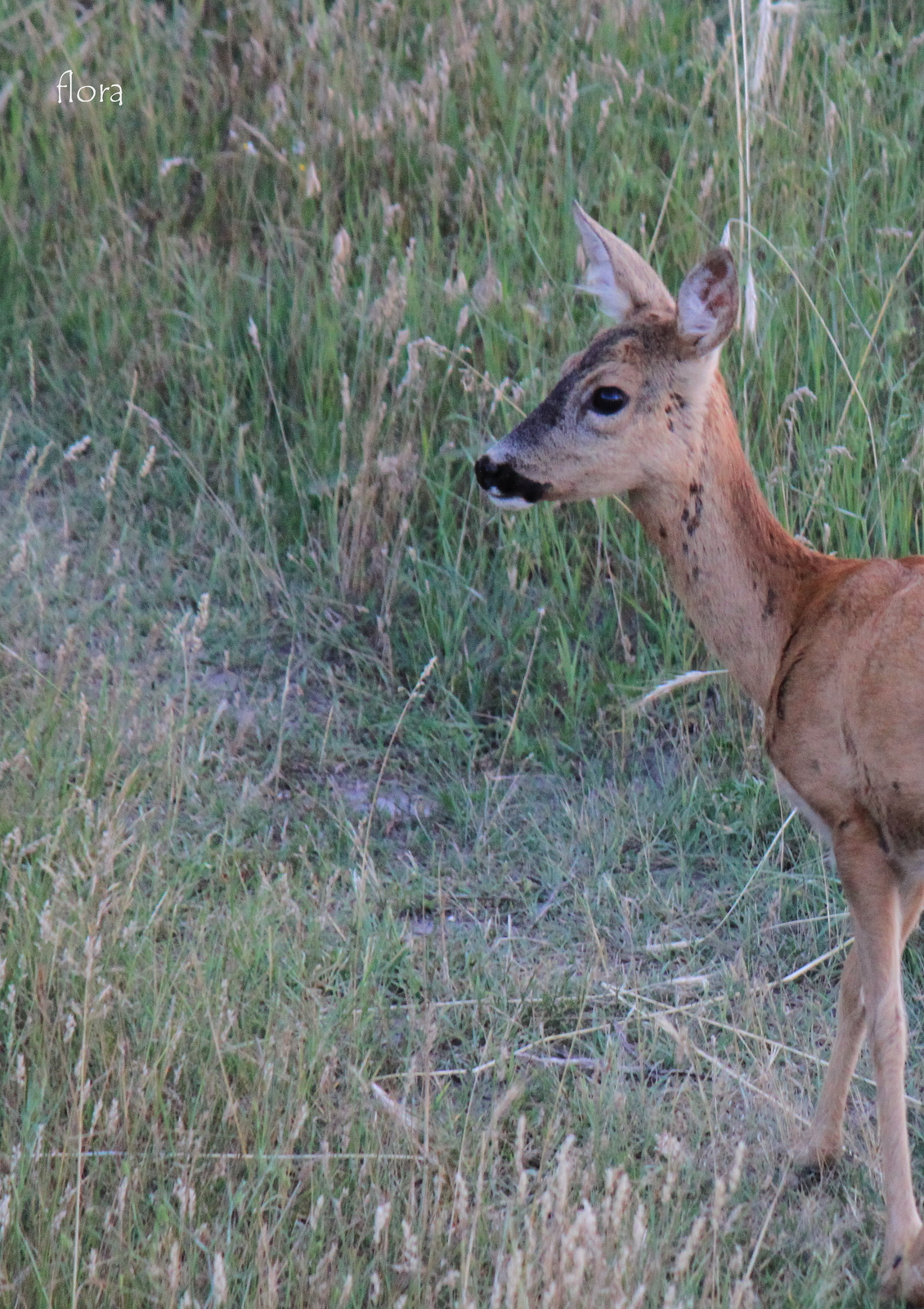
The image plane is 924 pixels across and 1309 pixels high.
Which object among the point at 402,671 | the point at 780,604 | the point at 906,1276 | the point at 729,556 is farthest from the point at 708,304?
the point at 906,1276

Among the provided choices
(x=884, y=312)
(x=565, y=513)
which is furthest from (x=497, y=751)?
(x=884, y=312)

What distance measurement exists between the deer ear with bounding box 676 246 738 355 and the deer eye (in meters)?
0.20

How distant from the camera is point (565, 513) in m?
4.91

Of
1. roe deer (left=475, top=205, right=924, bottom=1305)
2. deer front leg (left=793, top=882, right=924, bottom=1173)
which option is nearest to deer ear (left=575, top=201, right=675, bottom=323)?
roe deer (left=475, top=205, right=924, bottom=1305)

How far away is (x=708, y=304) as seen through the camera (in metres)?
3.56

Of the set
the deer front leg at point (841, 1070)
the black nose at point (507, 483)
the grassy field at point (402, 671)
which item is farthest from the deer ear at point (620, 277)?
the deer front leg at point (841, 1070)

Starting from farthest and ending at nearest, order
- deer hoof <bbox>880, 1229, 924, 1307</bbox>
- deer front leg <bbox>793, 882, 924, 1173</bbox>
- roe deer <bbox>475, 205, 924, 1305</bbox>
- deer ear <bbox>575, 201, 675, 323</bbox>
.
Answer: deer ear <bbox>575, 201, 675, 323</bbox>, deer front leg <bbox>793, 882, 924, 1173</bbox>, roe deer <bbox>475, 205, 924, 1305</bbox>, deer hoof <bbox>880, 1229, 924, 1307</bbox>

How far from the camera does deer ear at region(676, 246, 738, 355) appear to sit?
3.46 metres

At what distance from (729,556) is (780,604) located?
16 cm

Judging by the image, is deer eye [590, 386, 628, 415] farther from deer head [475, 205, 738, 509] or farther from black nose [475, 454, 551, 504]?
black nose [475, 454, 551, 504]

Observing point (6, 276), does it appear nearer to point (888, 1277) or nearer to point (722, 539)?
point (722, 539)

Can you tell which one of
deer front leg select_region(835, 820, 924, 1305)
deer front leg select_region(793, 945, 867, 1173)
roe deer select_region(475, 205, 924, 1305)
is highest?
roe deer select_region(475, 205, 924, 1305)

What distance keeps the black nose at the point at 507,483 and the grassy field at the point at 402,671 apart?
0.85 m

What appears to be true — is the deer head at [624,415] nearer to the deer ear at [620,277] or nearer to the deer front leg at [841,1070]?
the deer ear at [620,277]
